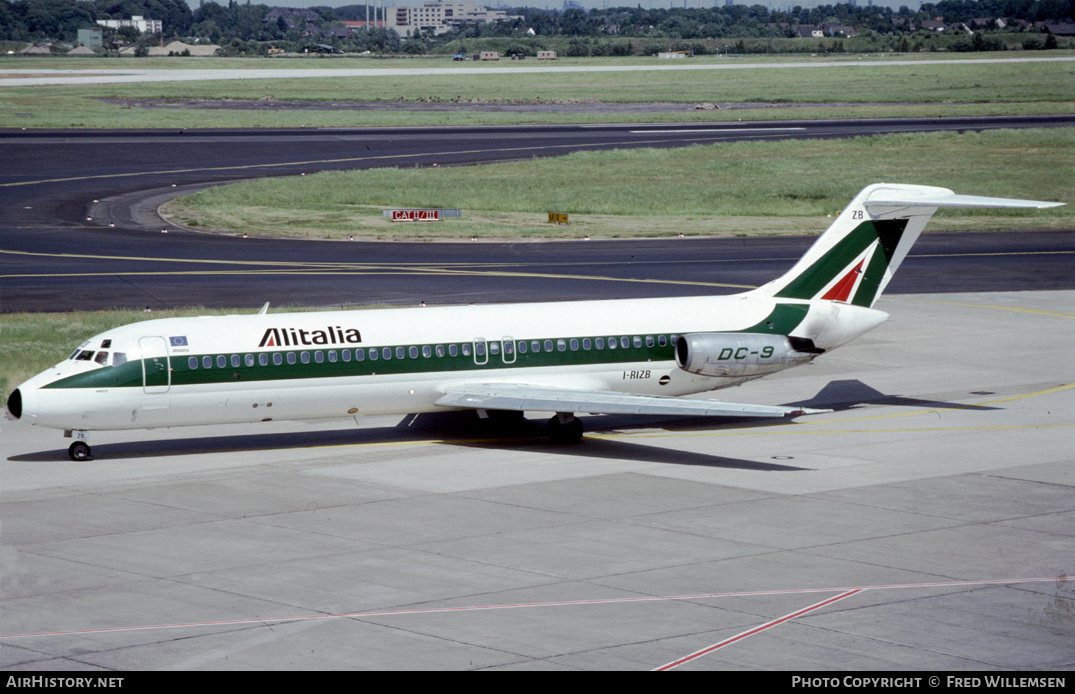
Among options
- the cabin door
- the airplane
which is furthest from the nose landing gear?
the cabin door

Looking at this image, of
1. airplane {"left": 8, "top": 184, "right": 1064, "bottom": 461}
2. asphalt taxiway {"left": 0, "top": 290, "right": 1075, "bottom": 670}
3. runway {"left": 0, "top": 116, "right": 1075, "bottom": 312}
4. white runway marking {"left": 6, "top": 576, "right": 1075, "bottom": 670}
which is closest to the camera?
asphalt taxiway {"left": 0, "top": 290, "right": 1075, "bottom": 670}

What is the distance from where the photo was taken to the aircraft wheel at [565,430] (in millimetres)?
31562

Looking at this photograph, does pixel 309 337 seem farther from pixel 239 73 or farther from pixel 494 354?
pixel 239 73

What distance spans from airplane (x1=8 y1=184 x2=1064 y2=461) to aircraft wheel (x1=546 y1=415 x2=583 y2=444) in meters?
0.03

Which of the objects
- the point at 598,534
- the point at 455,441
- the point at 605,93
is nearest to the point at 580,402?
the point at 455,441

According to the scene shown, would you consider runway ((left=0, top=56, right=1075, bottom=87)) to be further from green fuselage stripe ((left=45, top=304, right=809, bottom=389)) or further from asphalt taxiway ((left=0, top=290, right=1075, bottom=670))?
asphalt taxiway ((left=0, top=290, right=1075, bottom=670))

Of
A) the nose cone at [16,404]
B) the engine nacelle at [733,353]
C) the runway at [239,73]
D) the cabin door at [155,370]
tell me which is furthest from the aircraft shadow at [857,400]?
the runway at [239,73]

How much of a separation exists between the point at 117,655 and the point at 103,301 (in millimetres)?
32158

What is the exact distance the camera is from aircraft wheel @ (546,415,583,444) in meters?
31.6

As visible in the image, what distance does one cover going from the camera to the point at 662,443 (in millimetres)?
31734

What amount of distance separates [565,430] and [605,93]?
5315 inches

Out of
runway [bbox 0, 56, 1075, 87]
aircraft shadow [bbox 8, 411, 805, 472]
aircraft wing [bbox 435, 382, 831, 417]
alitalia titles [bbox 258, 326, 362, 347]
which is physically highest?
runway [bbox 0, 56, 1075, 87]

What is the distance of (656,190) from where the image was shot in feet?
261
